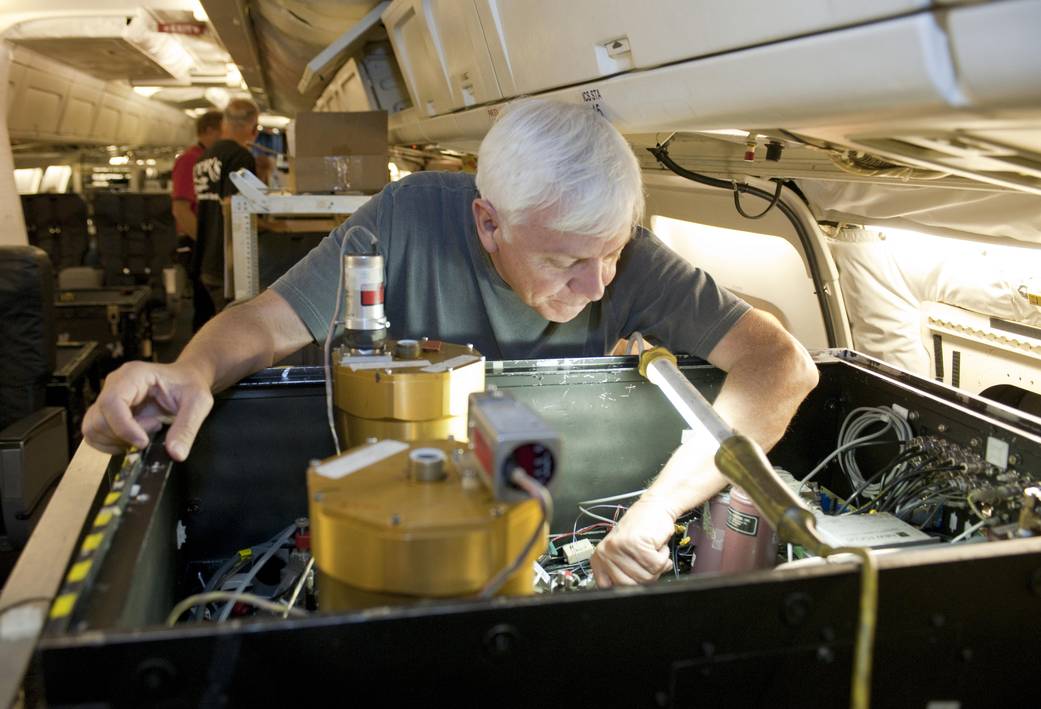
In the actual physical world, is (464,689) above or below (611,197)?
below

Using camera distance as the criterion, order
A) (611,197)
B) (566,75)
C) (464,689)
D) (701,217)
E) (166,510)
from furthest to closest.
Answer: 1. (701,217)
2. (566,75)
3. (611,197)
4. (166,510)
5. (464,689)

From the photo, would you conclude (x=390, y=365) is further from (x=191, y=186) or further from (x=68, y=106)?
(x=68, y=106)

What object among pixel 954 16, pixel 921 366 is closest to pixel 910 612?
pixel 954 16

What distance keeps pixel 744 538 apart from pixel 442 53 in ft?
7.37

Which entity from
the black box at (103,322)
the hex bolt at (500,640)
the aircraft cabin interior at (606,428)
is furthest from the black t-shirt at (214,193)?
the hex bolt at (500,640)

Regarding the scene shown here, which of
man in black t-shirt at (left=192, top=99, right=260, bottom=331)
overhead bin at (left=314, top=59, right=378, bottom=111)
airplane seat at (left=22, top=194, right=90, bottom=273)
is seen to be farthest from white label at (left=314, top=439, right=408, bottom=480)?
airplane seat at (left=22, top=194, right=90, bottom=273)

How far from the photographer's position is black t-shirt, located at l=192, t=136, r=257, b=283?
4797 millimetres

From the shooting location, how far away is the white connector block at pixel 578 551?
136 centimetres

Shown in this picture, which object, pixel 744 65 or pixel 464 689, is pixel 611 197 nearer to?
pixel 744 65

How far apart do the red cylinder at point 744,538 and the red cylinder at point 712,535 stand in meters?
0.01

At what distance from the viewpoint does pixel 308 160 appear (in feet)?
10.8

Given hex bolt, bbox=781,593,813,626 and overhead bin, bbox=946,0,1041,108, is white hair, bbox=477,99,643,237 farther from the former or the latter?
hex bolt, bbox=781,593,813,626

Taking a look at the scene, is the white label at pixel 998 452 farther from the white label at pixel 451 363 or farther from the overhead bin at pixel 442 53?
the overhead bin at pixel 442 53

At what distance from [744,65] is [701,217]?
221cm
